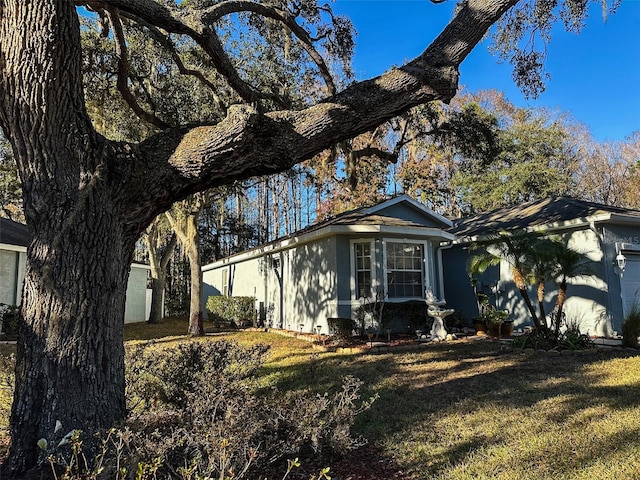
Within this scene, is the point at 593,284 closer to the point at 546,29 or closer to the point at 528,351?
the point at 528,351

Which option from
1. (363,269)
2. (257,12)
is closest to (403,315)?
(363,269)

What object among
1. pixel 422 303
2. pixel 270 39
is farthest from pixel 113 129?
pixel 422 303

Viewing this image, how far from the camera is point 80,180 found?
3256 mm

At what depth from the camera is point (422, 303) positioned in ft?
36.9

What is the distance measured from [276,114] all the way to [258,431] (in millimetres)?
2575

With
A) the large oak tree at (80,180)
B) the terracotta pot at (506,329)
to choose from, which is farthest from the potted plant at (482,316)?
Result: the large oak tree at (80,180)

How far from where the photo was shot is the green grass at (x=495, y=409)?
11.5 ft

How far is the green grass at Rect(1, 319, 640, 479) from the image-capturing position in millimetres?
3490

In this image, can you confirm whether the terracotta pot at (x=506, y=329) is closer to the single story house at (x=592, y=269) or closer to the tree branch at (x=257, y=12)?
the single story house at (x=592, y=269)

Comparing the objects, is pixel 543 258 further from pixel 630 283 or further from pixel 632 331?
pixel 630 283

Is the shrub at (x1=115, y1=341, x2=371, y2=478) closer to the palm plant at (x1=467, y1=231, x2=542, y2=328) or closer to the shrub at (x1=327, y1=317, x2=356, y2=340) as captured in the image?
the shrub at (x1=327, y1=317, x2=356, y2=340)

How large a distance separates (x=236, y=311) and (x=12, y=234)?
785 cm

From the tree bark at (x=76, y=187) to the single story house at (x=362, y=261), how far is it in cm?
752

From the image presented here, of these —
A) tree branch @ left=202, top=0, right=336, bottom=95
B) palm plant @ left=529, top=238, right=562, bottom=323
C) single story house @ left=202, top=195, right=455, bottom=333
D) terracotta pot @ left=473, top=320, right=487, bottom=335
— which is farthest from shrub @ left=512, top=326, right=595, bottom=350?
tree branch @ left=202, top=0, right=336, bottom=95
